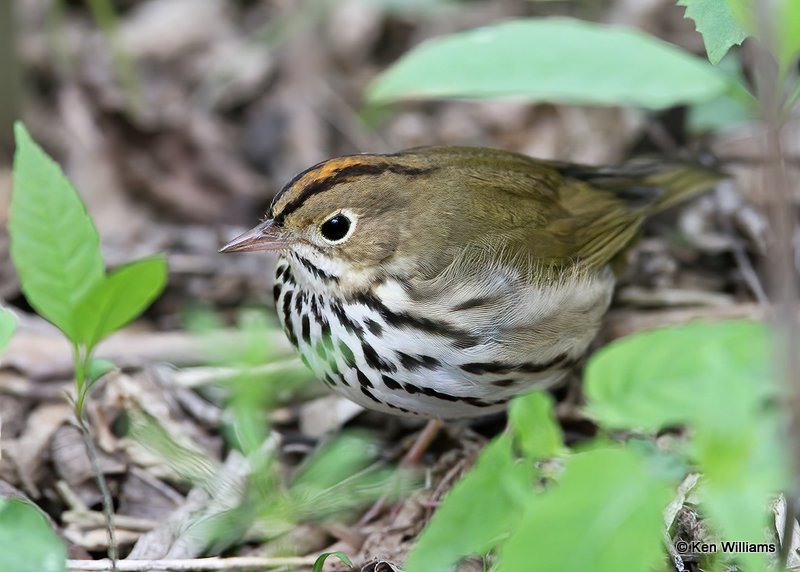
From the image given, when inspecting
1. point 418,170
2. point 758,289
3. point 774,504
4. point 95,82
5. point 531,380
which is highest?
point 95,82

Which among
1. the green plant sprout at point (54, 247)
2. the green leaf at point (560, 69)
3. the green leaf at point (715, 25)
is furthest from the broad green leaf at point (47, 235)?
the green leaf at point (715, 25)

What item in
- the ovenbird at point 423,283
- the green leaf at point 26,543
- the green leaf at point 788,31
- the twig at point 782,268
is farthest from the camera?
the ovenbird at point 423,283

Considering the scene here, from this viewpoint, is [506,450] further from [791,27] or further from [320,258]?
[320,258]

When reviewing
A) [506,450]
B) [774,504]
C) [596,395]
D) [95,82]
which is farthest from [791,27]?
[95,82]

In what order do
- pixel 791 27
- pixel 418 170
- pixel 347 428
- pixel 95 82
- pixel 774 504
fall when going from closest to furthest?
pixel 791 27, pixel 774 504, pixel 418 170, pixel 347 428, pixel 95 82

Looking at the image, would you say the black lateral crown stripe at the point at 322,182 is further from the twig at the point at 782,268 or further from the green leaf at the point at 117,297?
the twig at the point at 782,268

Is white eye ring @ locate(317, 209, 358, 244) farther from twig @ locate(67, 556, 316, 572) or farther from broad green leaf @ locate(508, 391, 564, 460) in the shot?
broad green leaf @ locate(508, 391, 564, 460)

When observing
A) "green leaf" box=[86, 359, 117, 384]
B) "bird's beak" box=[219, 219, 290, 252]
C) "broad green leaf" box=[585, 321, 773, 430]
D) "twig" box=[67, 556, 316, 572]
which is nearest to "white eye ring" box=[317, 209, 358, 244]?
"bird's beak" box=[219, 219, 290, 252]

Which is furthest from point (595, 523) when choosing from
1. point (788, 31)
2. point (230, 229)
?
point (230, 229)
